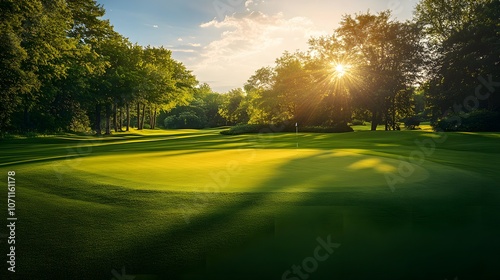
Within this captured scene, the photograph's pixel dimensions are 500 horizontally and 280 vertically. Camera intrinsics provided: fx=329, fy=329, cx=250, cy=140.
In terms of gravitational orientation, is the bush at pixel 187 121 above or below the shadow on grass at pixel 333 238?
above

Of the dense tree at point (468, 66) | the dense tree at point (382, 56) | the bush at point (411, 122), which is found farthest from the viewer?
the bush at point (411, 122)

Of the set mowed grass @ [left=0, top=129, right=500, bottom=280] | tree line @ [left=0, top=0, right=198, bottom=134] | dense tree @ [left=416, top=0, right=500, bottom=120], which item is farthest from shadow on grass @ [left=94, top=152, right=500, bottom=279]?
dense tree @ [left=416, top=0, right=500, bottom=120]

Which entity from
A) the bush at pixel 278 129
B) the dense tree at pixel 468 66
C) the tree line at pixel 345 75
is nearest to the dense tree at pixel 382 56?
the tree line at pixel 345 75

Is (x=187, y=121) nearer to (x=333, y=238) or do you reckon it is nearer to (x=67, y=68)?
(x=67, y=68)

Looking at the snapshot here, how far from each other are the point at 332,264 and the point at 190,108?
124521 mm

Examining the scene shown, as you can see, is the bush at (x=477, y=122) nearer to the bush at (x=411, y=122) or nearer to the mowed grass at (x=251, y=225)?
the bush at (x=411, y=122)

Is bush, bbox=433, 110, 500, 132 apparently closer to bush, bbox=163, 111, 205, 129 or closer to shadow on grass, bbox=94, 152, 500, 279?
shadow on grass, bbox=94, 152, 500, 279

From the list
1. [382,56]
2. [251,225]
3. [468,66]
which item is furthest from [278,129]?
[251,225]

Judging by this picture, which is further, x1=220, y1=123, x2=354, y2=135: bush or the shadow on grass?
x1=220, y1=123, x2=354, y2=135: bush

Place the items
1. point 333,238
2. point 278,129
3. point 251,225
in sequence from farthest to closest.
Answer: point 278,129, point 251,225, point 333,238

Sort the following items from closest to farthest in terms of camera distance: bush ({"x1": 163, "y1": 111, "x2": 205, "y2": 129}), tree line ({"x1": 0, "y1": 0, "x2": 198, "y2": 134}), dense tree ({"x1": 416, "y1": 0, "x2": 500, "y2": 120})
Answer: tree line ({"x1": 0, "y1": 0, "x2": 198, "y2": 134}) < dense tree ({"x1": 416, "y1": 0, "x2": 500, "y2": 120}) < bush ({"x1": 163, "y1": 111, "x2": 205, "y2": 129})

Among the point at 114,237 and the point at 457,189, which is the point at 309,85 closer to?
the point at 457,189

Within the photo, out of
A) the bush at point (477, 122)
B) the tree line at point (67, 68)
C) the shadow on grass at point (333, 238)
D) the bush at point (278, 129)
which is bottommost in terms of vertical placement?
the shadow on grass at point (333, 238)

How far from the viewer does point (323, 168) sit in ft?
39.1
